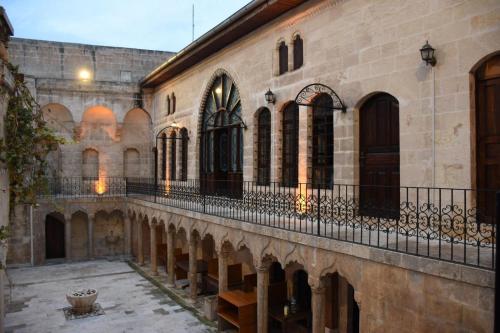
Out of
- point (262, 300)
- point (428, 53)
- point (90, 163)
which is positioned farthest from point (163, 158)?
point (428, 53)

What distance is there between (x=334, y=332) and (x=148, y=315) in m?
5.61

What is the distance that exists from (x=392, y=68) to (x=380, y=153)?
6.11 ft

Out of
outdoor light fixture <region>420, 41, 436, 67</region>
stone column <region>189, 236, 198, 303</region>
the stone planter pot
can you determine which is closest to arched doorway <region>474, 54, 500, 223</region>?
A: outdoor light fixture <region>420, 41, 436, 67</region>

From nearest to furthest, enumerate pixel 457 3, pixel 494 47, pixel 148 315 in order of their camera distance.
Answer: pixel 494 47 < pixel 457 3 < pixel 148 315

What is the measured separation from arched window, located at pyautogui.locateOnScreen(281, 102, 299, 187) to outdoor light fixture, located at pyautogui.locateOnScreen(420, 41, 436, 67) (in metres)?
4.55

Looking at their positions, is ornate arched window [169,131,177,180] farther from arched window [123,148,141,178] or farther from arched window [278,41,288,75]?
arched window [278,41,288,75]

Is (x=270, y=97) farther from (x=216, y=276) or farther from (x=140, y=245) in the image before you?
(x=140, y=245)

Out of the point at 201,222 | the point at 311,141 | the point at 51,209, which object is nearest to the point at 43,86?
the point at 51,209

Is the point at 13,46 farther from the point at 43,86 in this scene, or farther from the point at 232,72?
the point at 232,72

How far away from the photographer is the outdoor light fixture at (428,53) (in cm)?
812

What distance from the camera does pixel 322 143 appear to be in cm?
1141

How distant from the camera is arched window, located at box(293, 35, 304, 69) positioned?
39.4 ft

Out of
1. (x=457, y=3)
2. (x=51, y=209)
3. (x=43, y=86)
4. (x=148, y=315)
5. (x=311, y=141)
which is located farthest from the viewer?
(x=43, y=86)

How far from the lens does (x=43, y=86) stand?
70.9ft
